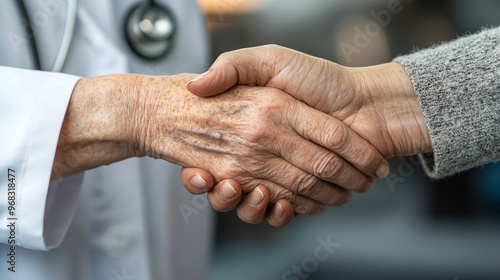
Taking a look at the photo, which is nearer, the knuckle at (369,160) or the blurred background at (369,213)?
the knuckle at (369,160)

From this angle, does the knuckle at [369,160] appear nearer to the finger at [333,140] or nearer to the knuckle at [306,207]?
the finger at [333,140]

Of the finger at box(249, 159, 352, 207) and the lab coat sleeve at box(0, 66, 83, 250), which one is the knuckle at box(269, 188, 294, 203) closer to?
the finger at box(249, 159, 352, 207)

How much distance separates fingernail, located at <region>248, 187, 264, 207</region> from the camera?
0.68m

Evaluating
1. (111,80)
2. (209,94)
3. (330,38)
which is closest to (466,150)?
(209,94)

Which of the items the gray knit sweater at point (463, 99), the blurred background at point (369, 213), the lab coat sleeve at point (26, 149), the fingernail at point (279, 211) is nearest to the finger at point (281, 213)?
the fingernail at point (279, 211)

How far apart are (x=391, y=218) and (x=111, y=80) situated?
4.46ft

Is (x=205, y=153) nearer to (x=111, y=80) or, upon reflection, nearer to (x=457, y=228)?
(x=111, y=80)

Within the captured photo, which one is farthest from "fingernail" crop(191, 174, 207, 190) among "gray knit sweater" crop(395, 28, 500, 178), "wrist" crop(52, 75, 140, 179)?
"gray knit sweater" crop(395, 28, 500, 178)

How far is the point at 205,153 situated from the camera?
2.21 feet

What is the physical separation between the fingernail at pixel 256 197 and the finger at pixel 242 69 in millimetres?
164

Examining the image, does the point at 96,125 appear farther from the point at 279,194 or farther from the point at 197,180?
the point at 279,194

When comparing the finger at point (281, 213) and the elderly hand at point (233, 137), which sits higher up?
the elderly hand at point (233, 137)

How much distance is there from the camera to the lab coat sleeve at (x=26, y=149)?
526mm

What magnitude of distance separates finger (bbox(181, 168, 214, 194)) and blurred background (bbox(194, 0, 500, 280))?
1.06m
